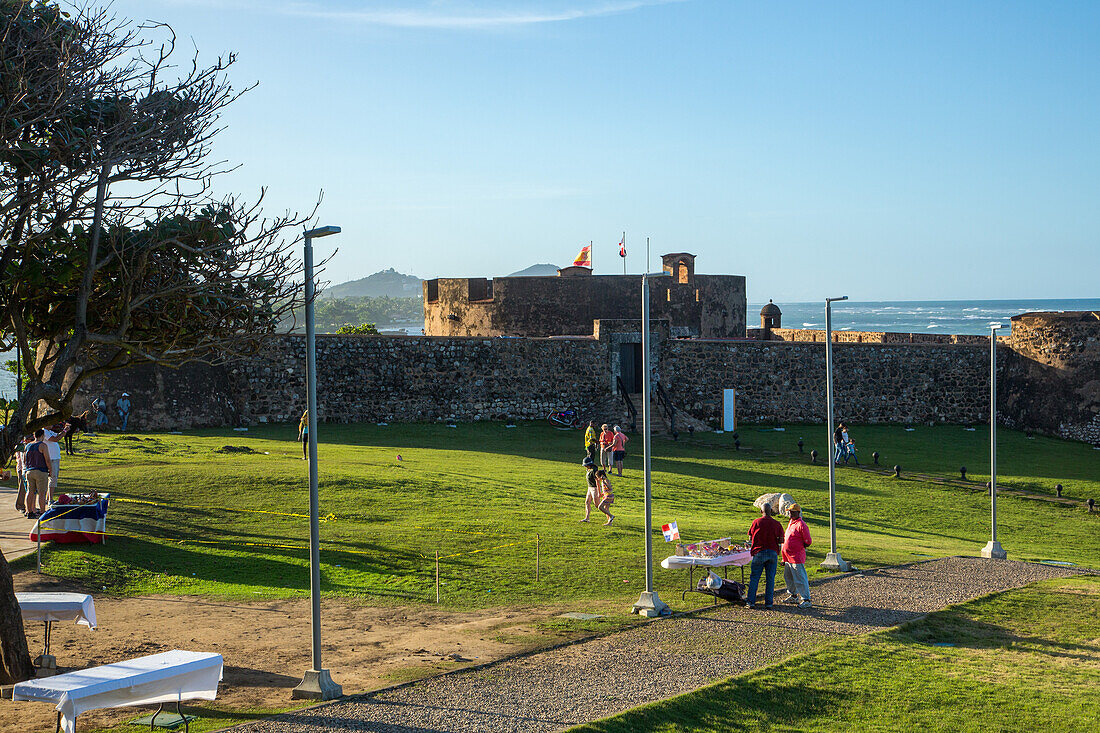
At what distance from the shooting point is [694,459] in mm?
27719

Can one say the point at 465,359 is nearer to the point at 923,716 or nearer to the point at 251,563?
the point at 251,563

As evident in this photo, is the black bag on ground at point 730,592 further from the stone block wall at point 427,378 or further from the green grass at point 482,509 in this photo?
the stone block wall at point 427,378

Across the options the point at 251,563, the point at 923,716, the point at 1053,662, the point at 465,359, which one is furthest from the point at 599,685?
the point at 465,359

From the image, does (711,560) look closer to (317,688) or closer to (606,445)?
(317,688)

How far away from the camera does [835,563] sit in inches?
620

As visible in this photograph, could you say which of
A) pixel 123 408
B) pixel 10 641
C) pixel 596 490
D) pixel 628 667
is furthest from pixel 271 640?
pixel 123 408

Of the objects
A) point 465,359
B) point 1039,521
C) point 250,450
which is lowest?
point 1039,521

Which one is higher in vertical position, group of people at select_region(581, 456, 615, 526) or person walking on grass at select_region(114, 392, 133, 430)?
person walking on grass at select_region(114, 392, 133, 430)

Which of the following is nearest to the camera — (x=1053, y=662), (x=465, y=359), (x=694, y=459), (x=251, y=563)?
(x=1053, y=662)

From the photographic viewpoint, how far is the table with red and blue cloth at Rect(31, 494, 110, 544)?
15.0 meters

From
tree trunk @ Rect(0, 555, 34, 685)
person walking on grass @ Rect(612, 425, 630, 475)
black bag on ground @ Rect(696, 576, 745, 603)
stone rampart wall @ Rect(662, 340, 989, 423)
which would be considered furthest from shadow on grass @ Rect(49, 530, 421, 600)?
stone rampart wall @ Rect(662, 340, 989, 423)

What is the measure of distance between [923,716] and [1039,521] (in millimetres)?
14622

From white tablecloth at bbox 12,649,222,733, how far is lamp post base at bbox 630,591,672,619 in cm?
557

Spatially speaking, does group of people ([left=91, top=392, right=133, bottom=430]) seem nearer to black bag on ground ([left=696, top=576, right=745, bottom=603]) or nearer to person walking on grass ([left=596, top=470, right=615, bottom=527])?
person walking on grass ([left=596, top=470, right=615, bottom=527])
